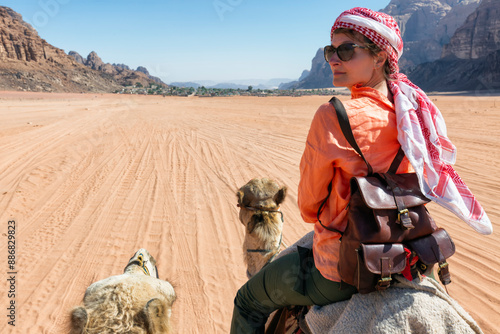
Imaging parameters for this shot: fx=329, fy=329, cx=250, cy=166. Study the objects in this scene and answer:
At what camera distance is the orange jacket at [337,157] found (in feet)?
4.96

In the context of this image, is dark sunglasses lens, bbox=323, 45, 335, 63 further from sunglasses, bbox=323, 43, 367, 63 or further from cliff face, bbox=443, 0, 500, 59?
cliff face, bbox=443, 0, 500, 59

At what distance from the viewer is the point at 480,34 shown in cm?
8381

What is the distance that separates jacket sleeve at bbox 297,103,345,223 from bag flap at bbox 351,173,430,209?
0.14 metres

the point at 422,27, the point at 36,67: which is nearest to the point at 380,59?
the point at 36,67

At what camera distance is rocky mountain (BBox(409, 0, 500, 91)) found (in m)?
73.3

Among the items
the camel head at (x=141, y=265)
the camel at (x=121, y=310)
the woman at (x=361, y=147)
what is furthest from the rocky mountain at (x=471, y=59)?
the camel at (x=121, y=310)

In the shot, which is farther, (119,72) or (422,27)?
(422,27)

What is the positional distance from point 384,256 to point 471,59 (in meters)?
105

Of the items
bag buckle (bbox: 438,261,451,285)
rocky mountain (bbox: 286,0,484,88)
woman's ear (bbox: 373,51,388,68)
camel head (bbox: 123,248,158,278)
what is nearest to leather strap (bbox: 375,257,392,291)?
bag buckle (bbox: 438,261,451,285)

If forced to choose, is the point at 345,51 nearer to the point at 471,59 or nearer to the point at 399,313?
the point at 399,313

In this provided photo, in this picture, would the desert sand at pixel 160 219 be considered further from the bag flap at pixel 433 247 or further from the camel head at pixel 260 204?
the bag flap at pixel 433 247

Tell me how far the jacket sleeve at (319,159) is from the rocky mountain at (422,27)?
12264 centimetres

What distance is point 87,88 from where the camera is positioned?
85.4 metres

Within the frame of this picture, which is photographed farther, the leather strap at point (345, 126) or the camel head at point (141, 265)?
the camel head at point (141, 265)
